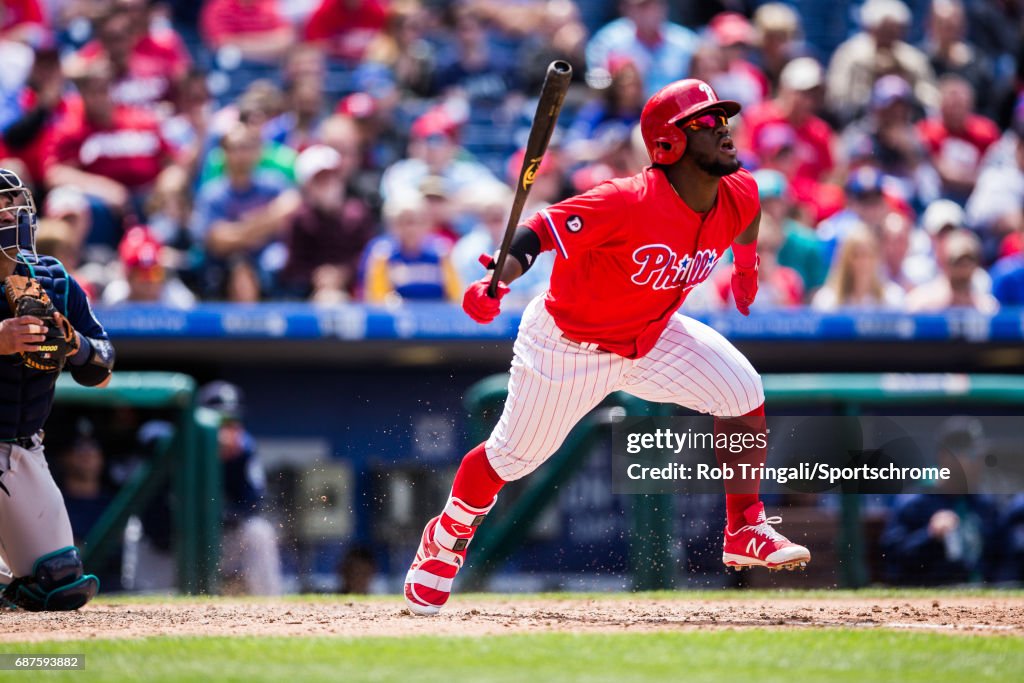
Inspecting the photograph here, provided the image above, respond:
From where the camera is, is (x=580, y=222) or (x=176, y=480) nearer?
(x=580, y=222)

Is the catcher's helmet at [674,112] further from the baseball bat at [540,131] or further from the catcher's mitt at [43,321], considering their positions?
the catcher's mitt at [43,321]

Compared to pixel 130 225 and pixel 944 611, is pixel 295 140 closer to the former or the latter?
pixel 130 225

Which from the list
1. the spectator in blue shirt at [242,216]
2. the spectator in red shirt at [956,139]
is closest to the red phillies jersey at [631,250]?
the spectator in blue shirt at [242,216]

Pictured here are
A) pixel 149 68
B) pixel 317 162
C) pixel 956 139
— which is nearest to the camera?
pixel 317 162

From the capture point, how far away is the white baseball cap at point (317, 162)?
29.1 ft

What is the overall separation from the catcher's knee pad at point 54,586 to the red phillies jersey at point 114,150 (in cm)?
449

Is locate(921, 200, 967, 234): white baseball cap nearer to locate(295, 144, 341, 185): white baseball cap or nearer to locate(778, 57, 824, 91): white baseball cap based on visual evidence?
locate(778, 57, 824, 91): white baseball cap

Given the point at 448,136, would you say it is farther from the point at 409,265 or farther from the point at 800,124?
the point at 800,124

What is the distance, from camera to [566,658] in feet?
13.0

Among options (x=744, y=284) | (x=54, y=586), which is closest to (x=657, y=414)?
(x=744, y=284)

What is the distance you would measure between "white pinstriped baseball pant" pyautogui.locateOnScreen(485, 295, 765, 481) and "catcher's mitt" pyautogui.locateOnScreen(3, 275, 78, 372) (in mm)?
1472

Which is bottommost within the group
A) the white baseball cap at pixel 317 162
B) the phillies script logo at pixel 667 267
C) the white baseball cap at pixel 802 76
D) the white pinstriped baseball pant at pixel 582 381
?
the white pinstriped baseball pant at pixel 582 381

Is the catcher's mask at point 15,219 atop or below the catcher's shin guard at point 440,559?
atop

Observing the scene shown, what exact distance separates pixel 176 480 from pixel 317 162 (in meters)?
2.74
